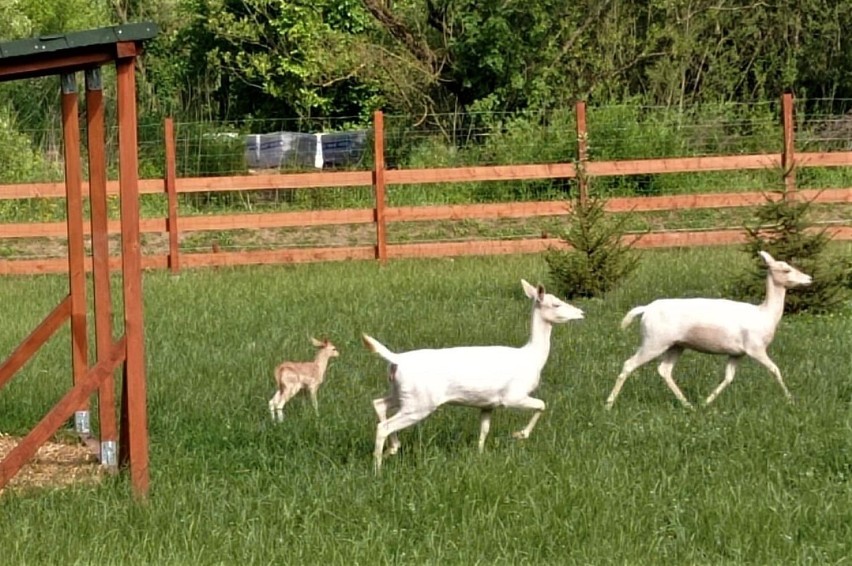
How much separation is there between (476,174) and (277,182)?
2.75 m

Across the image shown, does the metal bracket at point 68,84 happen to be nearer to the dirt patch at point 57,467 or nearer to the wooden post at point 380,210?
the dirt patch at point 57,467

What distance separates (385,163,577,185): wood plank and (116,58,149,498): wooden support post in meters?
12.3

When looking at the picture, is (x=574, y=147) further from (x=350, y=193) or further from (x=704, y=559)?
(x=704, y=559)


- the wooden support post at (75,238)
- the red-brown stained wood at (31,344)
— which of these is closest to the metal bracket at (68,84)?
the wooden support post at (75,238)

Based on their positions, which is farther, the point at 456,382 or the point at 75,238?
the point at 75,238

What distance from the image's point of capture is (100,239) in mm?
7809

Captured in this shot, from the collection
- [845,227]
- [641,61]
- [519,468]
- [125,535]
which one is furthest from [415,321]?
[641,61]

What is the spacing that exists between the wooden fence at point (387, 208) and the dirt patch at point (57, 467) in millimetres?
9988

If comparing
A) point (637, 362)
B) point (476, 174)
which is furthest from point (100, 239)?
point (476, 174)

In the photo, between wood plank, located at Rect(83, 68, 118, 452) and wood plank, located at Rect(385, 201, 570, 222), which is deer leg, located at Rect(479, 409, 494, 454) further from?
wood plank, located at Rect(385, 201, 570, 222)

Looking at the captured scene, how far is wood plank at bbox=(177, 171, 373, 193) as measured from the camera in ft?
63.4

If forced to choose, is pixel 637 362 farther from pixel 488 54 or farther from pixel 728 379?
pixel 488 54

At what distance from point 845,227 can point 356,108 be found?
1197 centimetres

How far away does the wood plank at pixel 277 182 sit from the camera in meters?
19.3
